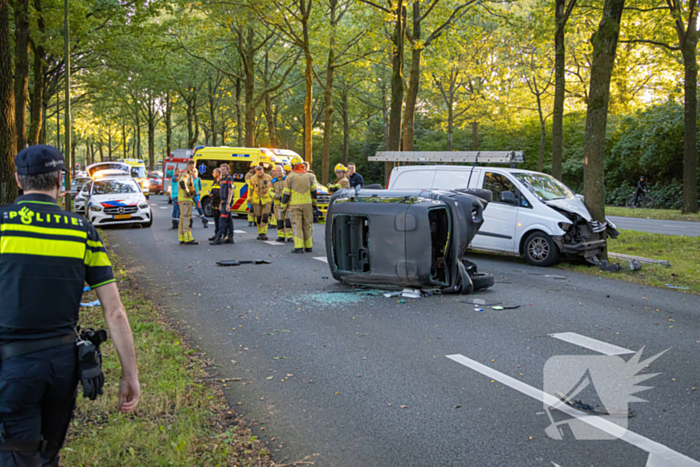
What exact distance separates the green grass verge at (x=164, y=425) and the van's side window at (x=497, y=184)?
26.2ft

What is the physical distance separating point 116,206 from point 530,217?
40.3ft

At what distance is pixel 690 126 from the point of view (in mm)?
21688

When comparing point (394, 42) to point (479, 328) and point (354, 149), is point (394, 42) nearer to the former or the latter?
point (479, 328)

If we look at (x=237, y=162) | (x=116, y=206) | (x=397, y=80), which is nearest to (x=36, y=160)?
(x=116, y=206)

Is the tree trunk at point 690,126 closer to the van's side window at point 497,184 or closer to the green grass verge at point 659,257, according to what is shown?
the green grass verge at point 659,257

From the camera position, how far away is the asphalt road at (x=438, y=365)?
3689 mm

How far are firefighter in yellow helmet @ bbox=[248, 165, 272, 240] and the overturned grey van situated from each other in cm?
682

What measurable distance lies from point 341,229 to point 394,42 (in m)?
13.4

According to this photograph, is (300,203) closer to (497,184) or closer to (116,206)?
(497,184)

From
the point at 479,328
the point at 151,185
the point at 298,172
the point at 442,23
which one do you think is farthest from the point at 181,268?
the point at 151,185

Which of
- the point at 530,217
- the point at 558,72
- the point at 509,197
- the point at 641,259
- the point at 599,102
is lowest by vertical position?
the point at 641,259

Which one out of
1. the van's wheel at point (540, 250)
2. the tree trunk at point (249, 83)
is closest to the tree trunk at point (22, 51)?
the van's wheel at point (540, 250)

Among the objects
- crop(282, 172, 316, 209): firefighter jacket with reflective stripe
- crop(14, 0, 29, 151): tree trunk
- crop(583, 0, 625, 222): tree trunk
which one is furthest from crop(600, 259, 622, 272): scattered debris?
crop(14, 0, 29, 151): tree trunk

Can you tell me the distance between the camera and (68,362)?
2.50 metres
